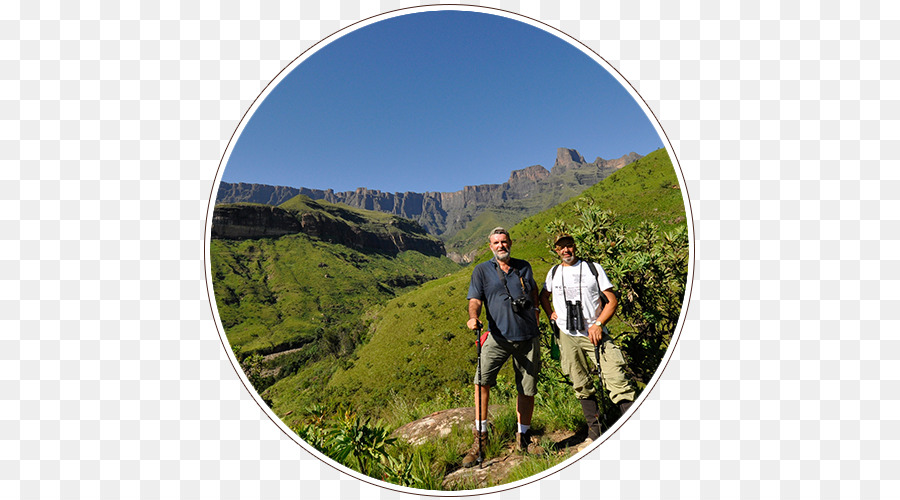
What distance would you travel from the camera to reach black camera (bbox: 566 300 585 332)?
260 centimetres

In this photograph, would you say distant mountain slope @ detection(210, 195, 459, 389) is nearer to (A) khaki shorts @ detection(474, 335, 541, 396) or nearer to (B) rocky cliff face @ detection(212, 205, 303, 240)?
(B) rocky cliff face @ detection(212, 205, 303, 240)

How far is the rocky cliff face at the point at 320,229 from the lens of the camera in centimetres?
8450

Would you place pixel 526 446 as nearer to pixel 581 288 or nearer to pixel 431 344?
pixel 581 288

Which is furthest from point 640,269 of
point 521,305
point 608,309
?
point 521,305

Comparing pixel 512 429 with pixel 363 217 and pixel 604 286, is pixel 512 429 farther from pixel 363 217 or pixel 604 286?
pixel 363 217

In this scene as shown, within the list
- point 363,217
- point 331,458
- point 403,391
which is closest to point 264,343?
point 403,391

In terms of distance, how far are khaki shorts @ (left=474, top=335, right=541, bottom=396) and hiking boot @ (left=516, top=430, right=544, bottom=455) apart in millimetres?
379

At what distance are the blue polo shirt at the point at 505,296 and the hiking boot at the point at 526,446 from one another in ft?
2.92

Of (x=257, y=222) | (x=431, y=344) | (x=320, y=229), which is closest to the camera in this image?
(x=431, y=344)

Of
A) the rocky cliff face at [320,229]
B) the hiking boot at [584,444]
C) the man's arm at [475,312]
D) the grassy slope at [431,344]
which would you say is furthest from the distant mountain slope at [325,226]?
the hiking boot at [584,444]

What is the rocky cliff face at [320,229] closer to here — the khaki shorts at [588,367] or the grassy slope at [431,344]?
the grassy slope at [431,344]

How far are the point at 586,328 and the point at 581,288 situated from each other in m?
0.35

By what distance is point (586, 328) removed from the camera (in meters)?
2.61

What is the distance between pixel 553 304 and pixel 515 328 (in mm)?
465
